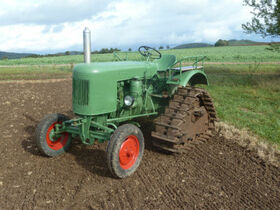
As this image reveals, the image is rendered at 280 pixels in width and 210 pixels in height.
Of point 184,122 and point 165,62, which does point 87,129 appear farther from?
point 165,62

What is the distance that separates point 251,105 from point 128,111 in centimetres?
451

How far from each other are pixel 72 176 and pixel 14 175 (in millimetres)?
856

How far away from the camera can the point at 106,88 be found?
374 centimetres

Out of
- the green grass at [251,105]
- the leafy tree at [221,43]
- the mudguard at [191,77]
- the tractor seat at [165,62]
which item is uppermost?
the leafy tree at [221,43]

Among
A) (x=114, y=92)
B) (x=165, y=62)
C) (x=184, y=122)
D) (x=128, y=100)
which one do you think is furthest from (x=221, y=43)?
(x=114, y=92)

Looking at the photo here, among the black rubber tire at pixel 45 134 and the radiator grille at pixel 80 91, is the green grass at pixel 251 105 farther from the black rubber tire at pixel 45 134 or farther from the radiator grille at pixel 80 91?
the black rubber tire at pixel 45 134

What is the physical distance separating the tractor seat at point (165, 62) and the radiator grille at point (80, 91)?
1746 mm

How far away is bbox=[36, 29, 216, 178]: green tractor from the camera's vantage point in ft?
11.9

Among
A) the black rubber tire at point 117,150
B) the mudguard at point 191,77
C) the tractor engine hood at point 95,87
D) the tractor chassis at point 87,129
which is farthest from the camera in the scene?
the mudguard at point 191,77

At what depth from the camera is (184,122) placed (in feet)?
13.8

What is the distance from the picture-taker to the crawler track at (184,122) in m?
3.95

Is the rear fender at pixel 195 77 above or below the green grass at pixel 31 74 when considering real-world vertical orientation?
above

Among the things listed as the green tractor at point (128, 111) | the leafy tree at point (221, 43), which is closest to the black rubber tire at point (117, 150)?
the green tractor at point (128, 111)

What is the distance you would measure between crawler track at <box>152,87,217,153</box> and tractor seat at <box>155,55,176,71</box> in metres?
0.64
